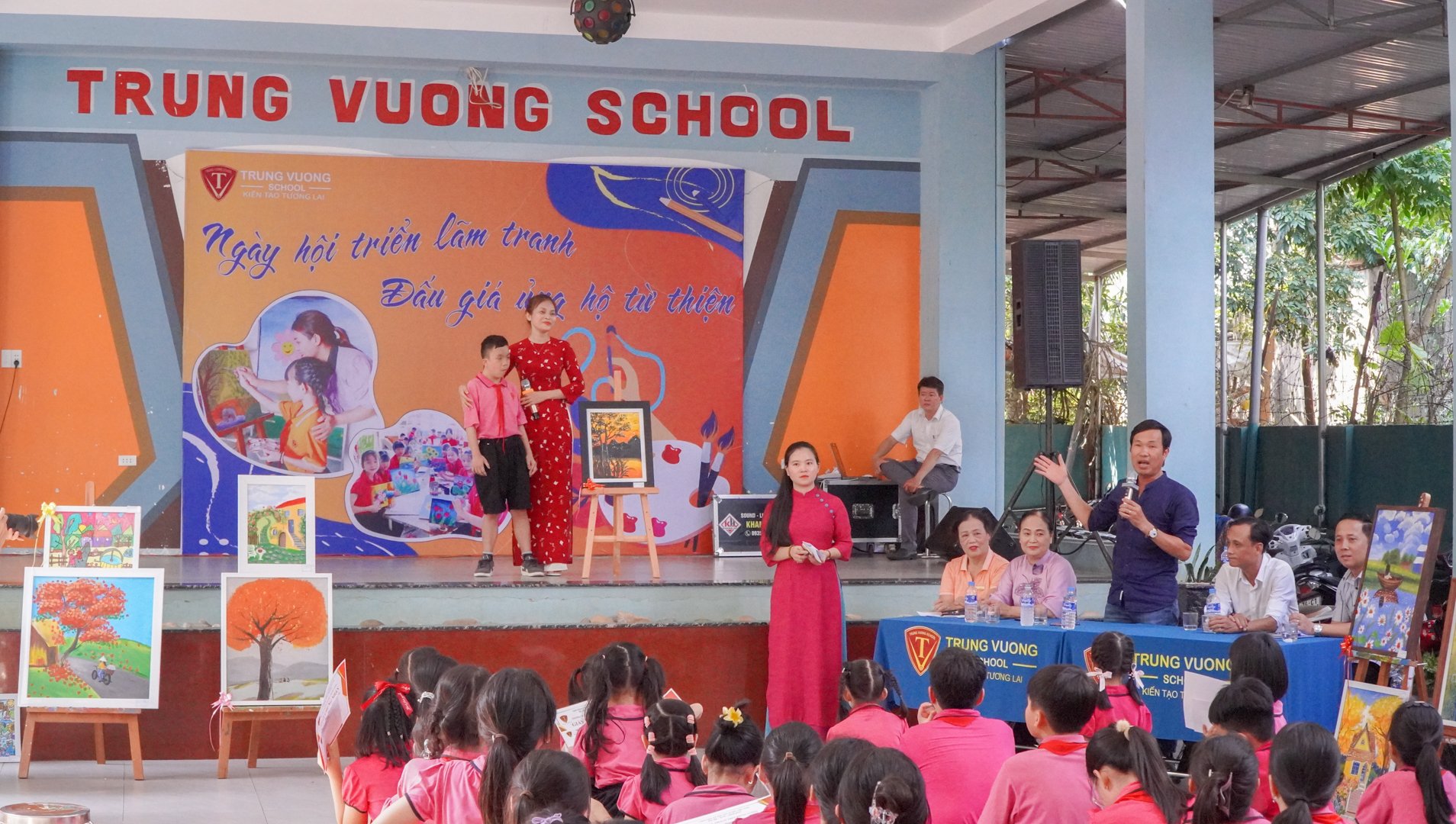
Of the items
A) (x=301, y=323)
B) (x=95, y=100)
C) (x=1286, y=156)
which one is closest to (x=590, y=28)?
(x=301, y=323)

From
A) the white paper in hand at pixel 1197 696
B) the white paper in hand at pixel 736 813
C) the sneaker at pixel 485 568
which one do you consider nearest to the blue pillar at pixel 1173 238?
the white paper in hand at pixel 1197 696

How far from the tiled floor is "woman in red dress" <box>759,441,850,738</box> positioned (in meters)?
2.18

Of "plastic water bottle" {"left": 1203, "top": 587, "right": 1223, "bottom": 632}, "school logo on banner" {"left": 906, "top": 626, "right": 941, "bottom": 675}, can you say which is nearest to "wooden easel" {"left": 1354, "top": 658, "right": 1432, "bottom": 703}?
"plastic water bottle" {"left": 1203, "top": 587, "right": 1223, "bottom": 632}

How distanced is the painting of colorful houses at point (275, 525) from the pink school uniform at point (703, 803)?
12.7ft

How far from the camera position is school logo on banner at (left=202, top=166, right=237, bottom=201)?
365 inches

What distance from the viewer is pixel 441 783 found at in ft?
10.7

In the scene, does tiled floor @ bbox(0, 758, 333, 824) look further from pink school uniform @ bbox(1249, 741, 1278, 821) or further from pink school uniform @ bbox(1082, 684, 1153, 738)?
pink school uniform @ bbox(1249, 741, 1278, 821)

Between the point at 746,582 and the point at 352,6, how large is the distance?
4.66 meters

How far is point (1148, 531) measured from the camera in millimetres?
5750

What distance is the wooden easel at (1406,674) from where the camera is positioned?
16.5 ft

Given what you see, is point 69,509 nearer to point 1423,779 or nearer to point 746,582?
point 746,582

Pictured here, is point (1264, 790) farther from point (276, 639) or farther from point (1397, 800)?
point (276, 639)

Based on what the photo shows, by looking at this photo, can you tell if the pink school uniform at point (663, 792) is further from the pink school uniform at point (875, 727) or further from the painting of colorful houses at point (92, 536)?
the painting of colorful houses at point (92, 536)

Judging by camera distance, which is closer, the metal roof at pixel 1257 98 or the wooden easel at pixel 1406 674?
the wooden easel at pixel 1406 674
